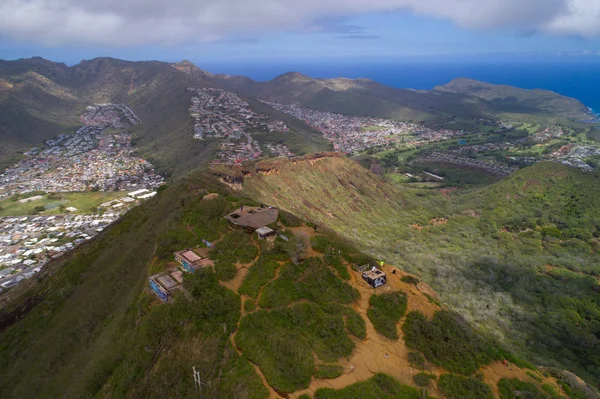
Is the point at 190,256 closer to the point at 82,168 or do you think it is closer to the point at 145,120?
the point at 82,168

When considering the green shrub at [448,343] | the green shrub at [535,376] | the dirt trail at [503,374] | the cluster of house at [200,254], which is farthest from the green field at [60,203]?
the green shrub at [535,376]

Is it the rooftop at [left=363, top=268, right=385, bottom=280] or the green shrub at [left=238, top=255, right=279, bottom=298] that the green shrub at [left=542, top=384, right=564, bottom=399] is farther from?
the green shrub at [left=238, top=255, right=279, bottom=298]

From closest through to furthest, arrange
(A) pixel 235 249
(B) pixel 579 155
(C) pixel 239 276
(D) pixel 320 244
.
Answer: (C) pixel 239 276, (D) pixel 320 244, (A) pixel 235 249, (B) pixel 579 155

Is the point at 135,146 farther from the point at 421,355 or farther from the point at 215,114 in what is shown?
the point at 421,355

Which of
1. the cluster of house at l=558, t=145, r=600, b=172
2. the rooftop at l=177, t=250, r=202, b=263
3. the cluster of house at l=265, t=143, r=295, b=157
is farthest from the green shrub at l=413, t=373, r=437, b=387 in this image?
Answer: the cluster of house at l=558, t=145, r=600, b=172


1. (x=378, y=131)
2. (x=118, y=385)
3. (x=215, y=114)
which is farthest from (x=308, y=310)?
(x=378, y=131)

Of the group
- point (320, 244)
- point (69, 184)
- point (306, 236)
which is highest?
point (320, 244)

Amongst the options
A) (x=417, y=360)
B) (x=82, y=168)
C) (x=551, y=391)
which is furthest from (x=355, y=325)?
(x=82, y=168)
